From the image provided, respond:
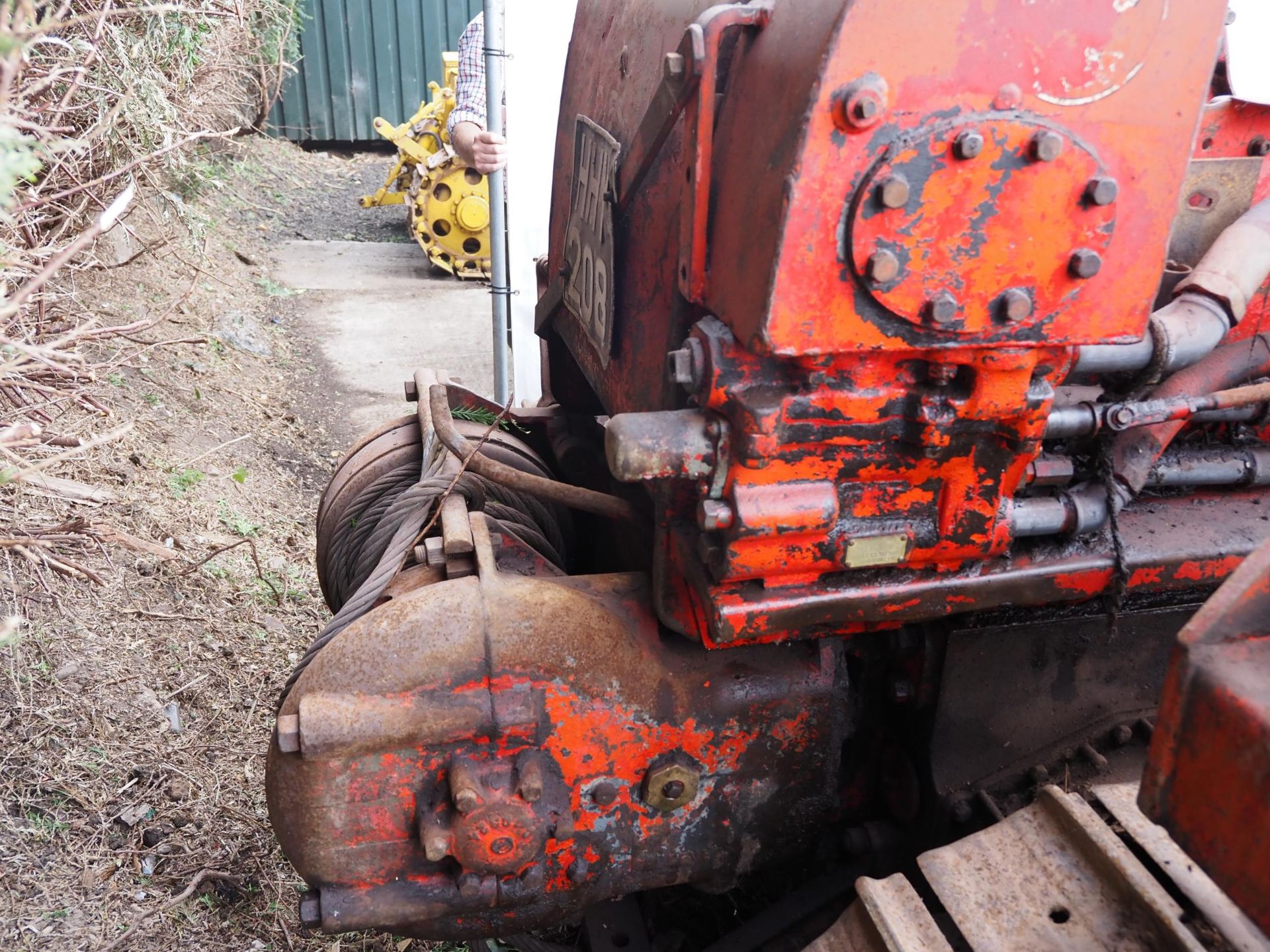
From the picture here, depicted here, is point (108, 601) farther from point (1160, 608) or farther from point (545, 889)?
point (1160, 608)

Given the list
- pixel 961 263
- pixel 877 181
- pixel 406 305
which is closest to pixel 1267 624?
pixel 961 263

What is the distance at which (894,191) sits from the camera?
1.18m

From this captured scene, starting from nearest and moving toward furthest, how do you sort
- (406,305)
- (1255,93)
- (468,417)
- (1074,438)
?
(1074,438)
(1255,93)
(468,417)
(406,305)

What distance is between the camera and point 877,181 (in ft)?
3.89

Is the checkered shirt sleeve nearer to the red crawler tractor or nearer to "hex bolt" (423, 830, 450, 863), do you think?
the red crawler tractor

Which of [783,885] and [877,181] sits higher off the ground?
[877,181]

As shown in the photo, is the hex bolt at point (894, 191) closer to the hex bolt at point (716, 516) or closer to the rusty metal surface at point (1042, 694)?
the hex bolt at point (716, 516)

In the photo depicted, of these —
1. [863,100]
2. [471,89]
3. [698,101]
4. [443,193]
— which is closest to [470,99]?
[471,89]

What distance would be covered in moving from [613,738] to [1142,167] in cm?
111

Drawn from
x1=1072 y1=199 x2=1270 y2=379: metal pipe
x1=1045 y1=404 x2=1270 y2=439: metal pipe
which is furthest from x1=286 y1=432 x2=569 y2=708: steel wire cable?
x1=1072 y1=199 x2=1270 y2=379: metal pipe

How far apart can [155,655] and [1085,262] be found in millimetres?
2721

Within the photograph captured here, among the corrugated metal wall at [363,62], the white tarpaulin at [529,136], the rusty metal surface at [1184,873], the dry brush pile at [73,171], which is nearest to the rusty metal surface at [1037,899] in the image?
the rusty metal surface at [1184,873]

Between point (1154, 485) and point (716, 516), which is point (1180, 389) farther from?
point (716, 516)

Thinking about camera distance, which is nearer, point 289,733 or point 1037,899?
point 1037,899
